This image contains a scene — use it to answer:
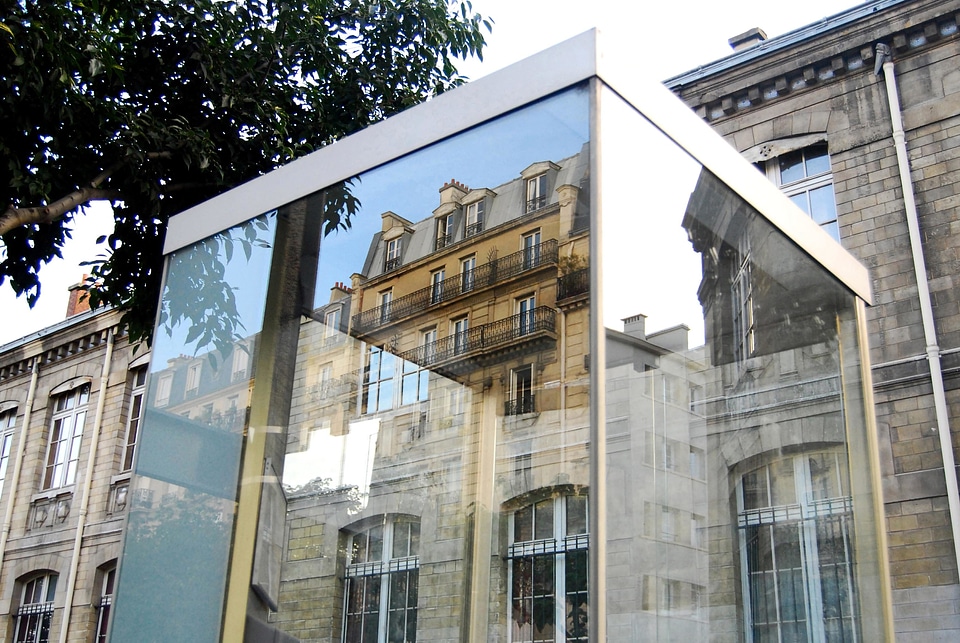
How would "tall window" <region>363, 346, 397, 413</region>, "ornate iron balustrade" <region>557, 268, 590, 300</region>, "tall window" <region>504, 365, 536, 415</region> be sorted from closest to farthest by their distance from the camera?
"ornate iron balustrade" <region>557, 268, 590, 300</region>, "tall window" <region>504, 365, 536, 415</region>, "tall window" <region>363, 346, 397, 413</region>

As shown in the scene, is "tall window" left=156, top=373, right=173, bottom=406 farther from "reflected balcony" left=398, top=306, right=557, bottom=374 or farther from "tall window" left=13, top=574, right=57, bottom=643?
"tall window" left=13, top=574, right=57, bottom=643

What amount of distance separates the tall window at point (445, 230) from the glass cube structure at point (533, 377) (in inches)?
0.7

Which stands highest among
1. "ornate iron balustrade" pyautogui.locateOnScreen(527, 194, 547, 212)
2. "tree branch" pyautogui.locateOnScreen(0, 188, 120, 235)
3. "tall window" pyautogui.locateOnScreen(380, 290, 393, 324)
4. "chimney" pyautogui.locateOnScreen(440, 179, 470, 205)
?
"tree branch" pyautogui.locateOnScreen(0, 188, 120, 235)

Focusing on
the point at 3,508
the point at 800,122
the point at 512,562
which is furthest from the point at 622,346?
the point at 3,508

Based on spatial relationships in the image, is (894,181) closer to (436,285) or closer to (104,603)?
(436,285)

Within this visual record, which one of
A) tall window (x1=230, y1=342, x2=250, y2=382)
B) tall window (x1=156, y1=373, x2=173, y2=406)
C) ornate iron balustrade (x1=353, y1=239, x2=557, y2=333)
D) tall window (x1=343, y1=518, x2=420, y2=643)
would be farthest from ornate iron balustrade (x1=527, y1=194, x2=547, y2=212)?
tall window (x1=343, y1=518, x2=420, y2=643)

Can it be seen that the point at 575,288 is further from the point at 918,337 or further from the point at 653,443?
the point at 918,337

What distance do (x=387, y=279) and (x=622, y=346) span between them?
1232 millimetres

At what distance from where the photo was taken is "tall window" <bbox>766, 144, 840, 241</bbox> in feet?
30.3

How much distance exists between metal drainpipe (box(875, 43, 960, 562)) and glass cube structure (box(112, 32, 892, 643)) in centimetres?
406

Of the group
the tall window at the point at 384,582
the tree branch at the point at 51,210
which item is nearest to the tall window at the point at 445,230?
the tall window at the point at 384,582

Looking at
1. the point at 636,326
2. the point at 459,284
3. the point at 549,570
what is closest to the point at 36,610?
the point at 459,284

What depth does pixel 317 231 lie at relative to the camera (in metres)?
3.53

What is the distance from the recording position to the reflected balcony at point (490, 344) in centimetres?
304
